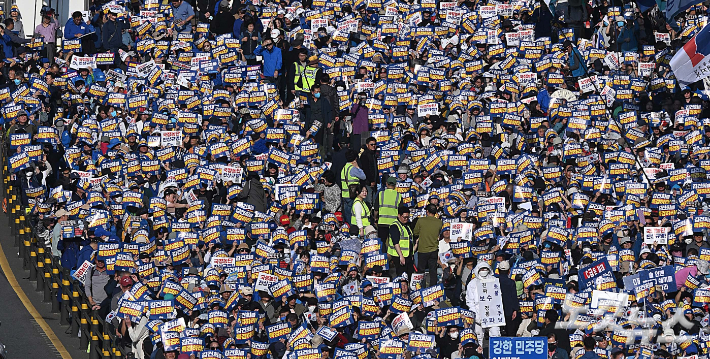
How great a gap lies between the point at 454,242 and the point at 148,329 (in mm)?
5553

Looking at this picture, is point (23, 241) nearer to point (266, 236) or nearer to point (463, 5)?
point (266, 236)

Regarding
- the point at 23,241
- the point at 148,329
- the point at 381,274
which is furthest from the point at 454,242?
the point at 23,241

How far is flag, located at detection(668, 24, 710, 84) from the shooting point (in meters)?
25.0

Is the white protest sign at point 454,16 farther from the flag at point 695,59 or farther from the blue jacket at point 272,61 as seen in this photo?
the flag at point 695,59

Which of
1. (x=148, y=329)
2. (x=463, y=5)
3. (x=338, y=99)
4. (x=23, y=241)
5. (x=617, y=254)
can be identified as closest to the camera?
(x=148, y=329)

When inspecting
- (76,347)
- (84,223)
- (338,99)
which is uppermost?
(338,99)

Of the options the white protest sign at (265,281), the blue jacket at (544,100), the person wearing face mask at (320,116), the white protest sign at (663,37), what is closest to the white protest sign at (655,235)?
the blue jacket at (544,100)

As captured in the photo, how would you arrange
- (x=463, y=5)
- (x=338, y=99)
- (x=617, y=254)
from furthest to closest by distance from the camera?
(x=463, y=5)
(x=338, y=99)
(x=617, y=254)

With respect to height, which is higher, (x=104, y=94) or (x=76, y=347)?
(x=104, y=94)

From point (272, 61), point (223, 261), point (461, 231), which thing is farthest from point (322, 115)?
point (223, 261)

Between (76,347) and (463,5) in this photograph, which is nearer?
(76,347)

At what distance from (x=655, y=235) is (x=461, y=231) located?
345cm

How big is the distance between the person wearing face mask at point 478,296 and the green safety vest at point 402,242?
2.10 metres

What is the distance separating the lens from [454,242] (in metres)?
27.3
